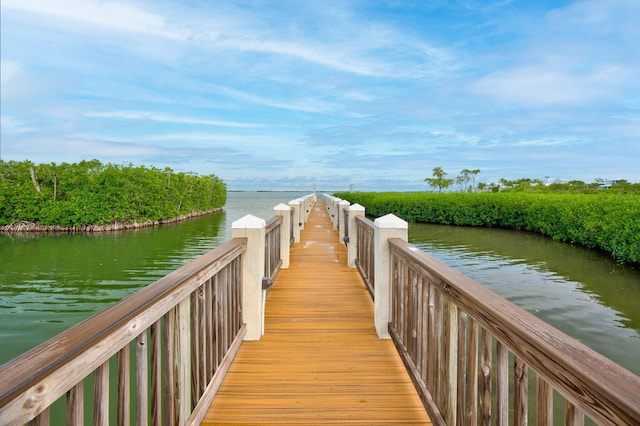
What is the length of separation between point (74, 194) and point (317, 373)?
2461 centimetres

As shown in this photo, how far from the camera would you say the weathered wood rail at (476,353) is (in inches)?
38.1

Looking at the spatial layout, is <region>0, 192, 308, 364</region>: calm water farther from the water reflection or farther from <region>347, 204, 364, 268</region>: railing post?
the water reflection

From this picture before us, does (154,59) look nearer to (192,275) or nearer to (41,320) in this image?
(41,320)

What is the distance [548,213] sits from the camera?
16906mm

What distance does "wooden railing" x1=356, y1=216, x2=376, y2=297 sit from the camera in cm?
495

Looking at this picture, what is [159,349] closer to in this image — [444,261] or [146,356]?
[146,356]

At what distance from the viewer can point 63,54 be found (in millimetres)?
13430

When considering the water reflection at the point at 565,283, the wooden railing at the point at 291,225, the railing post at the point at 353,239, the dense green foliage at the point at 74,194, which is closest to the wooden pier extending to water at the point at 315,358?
the railing post at the point at 353,239

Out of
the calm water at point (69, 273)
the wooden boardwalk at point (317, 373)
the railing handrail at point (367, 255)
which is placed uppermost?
the railing handrail at point (367, 255)

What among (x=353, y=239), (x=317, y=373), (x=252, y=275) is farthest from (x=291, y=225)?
(x=317, y=373)

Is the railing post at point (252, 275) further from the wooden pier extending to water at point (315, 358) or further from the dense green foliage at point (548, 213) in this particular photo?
the dense green foliage at point (548, 213)

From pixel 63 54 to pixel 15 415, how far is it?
658 inches

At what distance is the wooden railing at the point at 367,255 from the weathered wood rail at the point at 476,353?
119 cm

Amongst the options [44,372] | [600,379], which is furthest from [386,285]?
[44,372]
